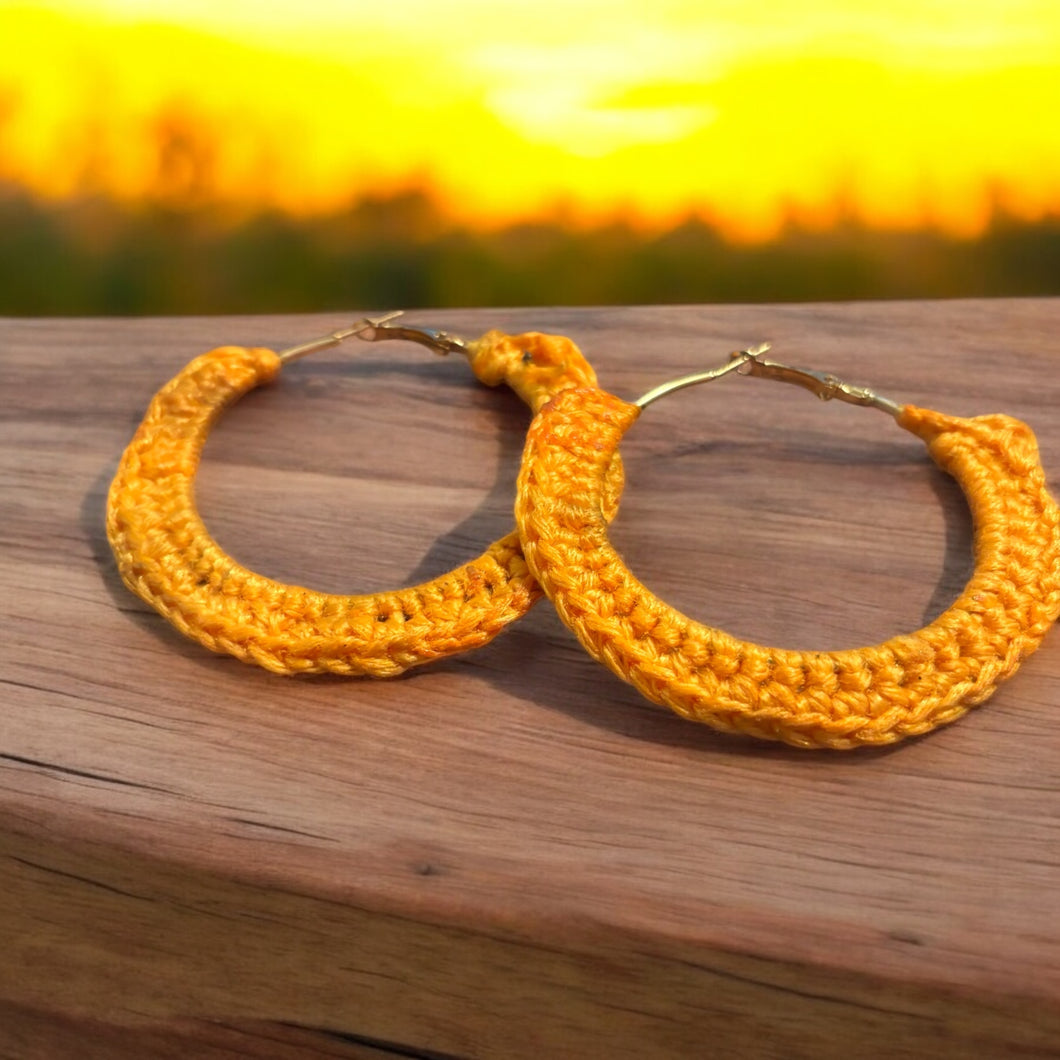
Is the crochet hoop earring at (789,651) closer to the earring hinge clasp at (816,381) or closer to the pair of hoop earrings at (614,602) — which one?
the pair of hoop earrings at (614,602)

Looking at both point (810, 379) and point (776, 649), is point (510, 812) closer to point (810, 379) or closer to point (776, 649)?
point (776, 649)

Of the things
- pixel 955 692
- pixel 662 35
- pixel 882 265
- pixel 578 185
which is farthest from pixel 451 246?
pixel 955 692

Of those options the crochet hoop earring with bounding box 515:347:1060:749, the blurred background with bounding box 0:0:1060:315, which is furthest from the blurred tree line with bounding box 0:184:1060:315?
the crochet hoop earring with bounding box 515:347:1060:749

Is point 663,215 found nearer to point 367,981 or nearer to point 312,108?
point 312,108

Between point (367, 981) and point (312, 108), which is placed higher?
point (312, 108)

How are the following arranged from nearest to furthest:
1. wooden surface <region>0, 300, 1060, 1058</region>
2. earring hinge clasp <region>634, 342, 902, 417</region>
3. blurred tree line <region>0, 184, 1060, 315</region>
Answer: wooden surface <region>0, 300, 1060, 1058</region> → earring hinge clasp <region>634, 342, 902, 417</region> → blurred tree line <region>0, 184, 1060, 315</region>

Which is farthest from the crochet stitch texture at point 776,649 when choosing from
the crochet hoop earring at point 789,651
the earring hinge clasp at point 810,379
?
the earring hinge clasp at point 810,379

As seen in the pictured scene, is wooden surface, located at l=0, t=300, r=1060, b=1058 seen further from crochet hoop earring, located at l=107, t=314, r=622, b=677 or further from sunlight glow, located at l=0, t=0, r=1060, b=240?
sunlight glow, located at l=0, t=0, r=1060, b=240
